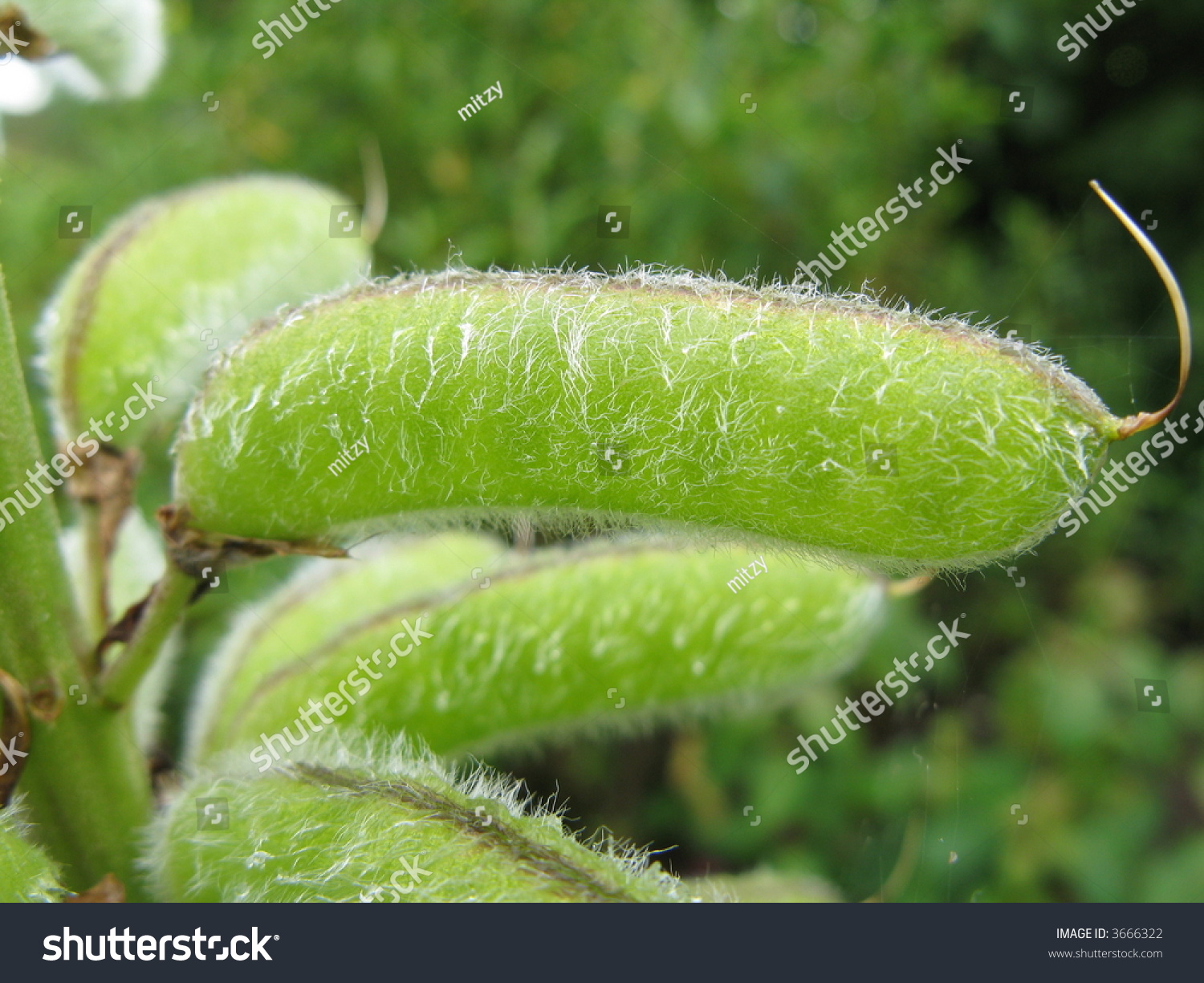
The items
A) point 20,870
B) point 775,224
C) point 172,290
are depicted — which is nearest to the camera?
point 20,870

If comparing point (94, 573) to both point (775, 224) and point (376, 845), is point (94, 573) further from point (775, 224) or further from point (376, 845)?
point (775, 224)

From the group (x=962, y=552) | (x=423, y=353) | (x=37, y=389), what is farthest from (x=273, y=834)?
(x=37, y=389)

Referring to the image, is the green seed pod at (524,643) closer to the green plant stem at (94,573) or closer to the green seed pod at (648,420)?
the green plant stem at (94,573)

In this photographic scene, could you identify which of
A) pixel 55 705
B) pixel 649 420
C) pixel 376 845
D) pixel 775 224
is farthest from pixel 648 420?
pixel 775 224

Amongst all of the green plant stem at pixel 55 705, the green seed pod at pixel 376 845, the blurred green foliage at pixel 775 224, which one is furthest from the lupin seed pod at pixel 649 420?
the blurred green foliage at pixel 775 224

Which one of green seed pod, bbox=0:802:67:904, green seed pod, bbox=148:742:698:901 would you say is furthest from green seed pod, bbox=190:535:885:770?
green seed pod, bbox=0:802:67:904

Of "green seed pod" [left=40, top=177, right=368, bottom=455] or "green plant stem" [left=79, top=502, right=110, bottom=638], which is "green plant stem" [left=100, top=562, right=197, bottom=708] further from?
"green seed pod" [left=40, top=177, right=368, bottom=455]

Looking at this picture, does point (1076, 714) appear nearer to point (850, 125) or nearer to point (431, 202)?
point (850, 125)
